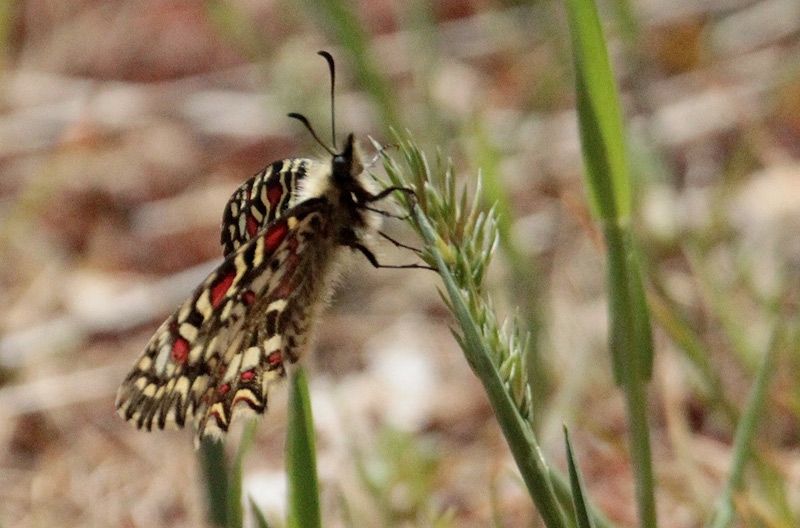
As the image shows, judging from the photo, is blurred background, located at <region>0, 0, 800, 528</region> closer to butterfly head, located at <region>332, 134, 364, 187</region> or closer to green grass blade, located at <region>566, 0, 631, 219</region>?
butterfly head, located at <region>332, 134, 364, 187</region>

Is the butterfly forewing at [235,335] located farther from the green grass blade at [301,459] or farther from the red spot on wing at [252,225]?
the green grass blade at [301,459]

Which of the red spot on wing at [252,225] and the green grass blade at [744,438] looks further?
the red spot on wing at [252,225]

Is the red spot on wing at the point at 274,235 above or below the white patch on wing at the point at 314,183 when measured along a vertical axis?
below

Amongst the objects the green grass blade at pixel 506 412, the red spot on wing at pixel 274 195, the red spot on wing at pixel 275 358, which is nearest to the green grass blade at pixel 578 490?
the green grass blade at pixel 506 412

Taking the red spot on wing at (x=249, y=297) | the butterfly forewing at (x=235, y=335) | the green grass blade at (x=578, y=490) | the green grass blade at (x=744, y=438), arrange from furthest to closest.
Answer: the red spot on wing at (x=249, y=297), the butterfly forewing at (x=235, y=335), the green grass blade at (x=744, y=438), the green grass blade at (x=578, y=490)

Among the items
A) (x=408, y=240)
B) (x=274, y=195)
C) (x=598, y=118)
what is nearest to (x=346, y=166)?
(x=274, y=195)

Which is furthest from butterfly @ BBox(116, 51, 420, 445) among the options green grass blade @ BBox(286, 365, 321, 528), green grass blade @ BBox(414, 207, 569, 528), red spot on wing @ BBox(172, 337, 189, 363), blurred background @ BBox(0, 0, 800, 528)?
green grass blade @ BBox(414, 207, 569, 528)

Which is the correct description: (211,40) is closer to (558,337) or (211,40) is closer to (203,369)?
(558,337)
